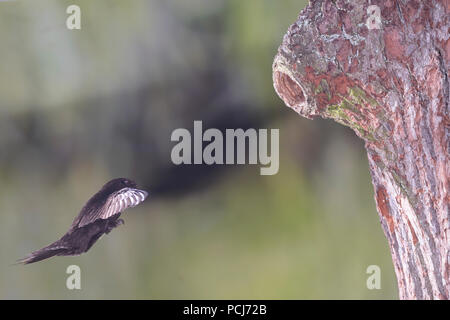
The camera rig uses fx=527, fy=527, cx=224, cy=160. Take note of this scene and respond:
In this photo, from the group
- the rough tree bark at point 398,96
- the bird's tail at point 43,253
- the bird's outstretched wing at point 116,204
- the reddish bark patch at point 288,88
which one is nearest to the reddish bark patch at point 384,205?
the rough tree bark at point 398,96

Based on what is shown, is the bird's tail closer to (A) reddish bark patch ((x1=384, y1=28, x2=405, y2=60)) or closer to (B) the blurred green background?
(B) the blurred green background

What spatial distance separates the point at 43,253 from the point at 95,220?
7.8 inches

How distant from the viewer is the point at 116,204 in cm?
167

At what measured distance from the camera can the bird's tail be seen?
167cm

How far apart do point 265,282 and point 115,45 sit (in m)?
0.90

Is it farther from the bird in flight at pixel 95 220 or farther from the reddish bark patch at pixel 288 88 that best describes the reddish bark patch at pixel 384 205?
the bird in flight at pixel 95 220

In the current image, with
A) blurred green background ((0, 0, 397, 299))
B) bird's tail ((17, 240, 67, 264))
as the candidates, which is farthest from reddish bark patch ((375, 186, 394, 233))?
bird's tail ((17, 240, 67, 264))

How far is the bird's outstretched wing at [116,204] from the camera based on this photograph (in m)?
1.65

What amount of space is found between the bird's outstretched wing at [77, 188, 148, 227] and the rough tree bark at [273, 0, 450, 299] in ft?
2.95

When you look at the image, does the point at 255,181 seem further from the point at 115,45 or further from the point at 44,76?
the point at 44,76

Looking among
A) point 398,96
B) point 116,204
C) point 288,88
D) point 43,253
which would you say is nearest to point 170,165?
point 116,204
